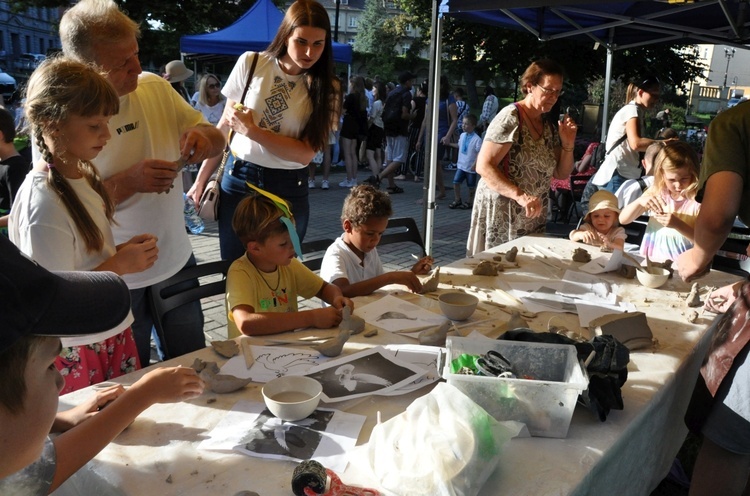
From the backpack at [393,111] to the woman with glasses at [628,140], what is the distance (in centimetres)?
529

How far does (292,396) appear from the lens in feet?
4.94

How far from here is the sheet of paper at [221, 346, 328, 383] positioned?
1.71 meters

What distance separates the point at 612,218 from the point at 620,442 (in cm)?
248

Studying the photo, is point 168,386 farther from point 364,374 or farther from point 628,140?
point 628,140

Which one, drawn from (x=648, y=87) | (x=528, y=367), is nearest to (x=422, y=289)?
(x=528, y=367)

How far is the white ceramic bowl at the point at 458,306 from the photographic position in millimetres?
2188

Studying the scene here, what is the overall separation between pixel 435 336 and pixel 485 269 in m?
0.93

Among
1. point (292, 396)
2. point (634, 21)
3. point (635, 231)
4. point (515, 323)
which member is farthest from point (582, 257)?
point (634, 21)

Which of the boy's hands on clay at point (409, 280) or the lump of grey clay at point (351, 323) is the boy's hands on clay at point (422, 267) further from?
the lump of grey clay at point (351, 323)

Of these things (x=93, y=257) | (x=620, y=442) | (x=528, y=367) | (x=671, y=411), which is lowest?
(x=671, y=411)

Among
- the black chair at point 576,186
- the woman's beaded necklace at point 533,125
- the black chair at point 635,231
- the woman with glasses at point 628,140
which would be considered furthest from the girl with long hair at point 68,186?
the black chair at point 576,186

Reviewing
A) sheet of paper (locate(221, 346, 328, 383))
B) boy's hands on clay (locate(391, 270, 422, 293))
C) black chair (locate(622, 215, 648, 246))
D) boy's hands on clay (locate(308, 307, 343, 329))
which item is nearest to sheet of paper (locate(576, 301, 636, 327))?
boy's hands on clay (locate(391, 270, 422, 293))

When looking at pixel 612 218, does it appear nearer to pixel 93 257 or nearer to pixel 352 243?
pixel 352 243

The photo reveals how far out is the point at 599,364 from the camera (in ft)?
5.10
